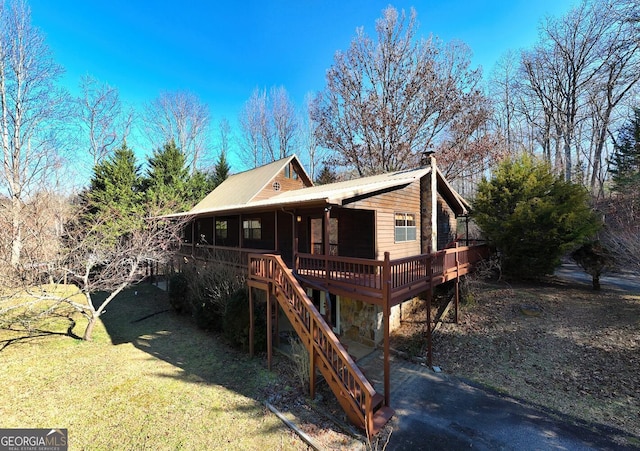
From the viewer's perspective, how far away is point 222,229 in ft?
54.2

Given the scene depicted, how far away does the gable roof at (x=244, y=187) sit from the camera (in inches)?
691

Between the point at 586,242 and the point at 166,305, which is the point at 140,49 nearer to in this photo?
the point at 166,305

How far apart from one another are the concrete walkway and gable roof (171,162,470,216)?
524cm

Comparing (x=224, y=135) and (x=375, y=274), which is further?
(x=224, y=135)

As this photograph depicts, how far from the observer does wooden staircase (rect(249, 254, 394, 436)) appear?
5461 mm

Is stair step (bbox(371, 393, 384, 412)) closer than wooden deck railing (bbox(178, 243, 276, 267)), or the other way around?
stair step (bbox(371, 393, 384, 412))

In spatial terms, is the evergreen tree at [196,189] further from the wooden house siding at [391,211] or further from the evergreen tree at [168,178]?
the wooden house siding at [391,211]

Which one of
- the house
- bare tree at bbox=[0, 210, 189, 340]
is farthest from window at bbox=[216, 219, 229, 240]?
bare tree at bbox=[0, 210, 189, 340]

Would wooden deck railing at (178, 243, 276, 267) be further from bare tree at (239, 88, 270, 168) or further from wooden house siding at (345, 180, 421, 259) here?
bare tree at (239, 88, 270, 168)

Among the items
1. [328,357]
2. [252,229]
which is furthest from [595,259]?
[252,229]

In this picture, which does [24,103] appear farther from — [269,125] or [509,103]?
[509,103]

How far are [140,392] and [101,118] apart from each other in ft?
91.7

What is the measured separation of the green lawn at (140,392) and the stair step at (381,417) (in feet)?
4.88

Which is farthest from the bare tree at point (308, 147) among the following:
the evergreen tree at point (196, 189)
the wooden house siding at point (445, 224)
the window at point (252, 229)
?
the wooden house siding at point (445, 224)
